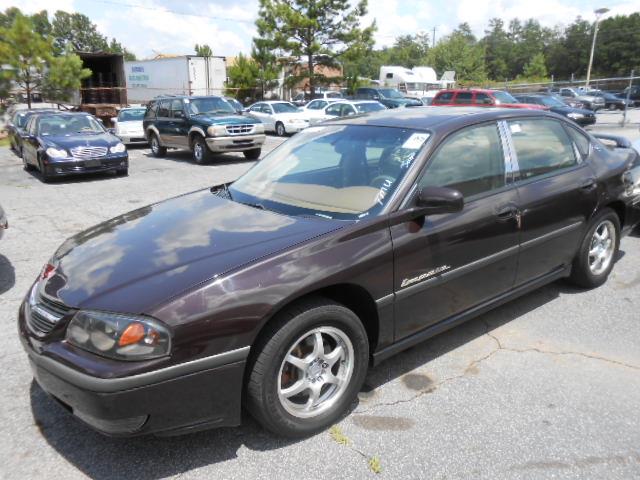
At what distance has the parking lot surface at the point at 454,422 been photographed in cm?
251

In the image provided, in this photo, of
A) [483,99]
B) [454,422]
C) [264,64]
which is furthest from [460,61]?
[454,422]

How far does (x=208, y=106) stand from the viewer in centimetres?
1443

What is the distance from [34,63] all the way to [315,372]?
22669 mm

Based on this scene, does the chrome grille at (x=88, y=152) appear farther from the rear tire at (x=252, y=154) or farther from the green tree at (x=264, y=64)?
the green tree at (x=264, y=64)

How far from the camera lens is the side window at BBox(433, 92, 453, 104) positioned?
72.8ft

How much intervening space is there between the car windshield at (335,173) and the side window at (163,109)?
467 inches

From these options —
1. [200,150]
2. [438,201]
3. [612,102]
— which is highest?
[612,102]

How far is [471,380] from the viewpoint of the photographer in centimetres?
326

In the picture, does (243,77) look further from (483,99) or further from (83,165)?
(83,165)

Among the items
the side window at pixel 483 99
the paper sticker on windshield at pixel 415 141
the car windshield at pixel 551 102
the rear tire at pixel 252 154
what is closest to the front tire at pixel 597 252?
the paper sticker on windshield at pixel 415 141

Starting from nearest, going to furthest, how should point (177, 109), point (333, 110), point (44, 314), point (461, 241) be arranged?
point (44, 314)
point (461, 241)
point (177, 109)
point (333, 110)

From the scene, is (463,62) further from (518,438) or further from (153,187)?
(518,438)

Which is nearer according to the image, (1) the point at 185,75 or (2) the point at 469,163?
(2) the point at 469,163

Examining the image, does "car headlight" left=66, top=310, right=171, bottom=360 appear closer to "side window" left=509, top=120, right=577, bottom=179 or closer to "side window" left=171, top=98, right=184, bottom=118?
"side window" left=509, top=120, right=577, bottom=179
